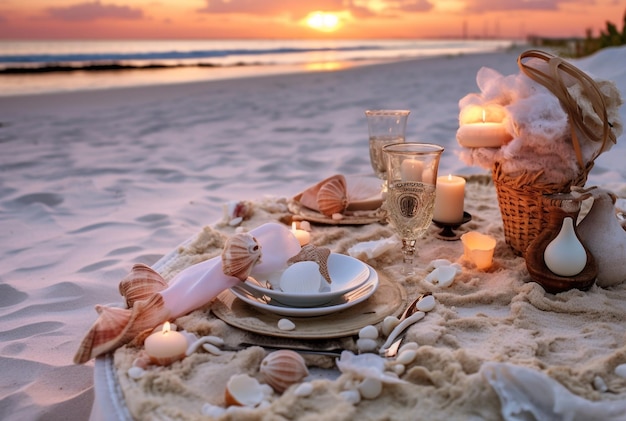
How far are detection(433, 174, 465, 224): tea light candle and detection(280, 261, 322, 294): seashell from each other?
2.93ft

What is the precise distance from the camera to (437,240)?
7.78 ft

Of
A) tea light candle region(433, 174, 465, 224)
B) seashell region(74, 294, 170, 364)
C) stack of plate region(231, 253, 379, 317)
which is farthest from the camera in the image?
tea light candle region(433, 174, 465, 224)

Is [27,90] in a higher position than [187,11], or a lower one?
lower

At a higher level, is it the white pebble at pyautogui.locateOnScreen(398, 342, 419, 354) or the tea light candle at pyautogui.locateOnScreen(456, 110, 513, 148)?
the tea light candle at pyautogui.locateOnScreen(456, 110, 513, 148)

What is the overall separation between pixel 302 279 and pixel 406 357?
0.38 m

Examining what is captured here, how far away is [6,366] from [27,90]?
33.6 feet

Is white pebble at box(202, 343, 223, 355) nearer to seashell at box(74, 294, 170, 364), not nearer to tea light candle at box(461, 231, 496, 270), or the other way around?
seashell at box(74, 294, 170, 364)

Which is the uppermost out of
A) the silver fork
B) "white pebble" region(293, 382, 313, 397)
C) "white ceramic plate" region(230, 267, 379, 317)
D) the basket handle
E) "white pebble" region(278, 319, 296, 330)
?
the basket handle

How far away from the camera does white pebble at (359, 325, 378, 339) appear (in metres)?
1.47

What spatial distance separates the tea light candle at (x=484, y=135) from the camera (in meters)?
2.00

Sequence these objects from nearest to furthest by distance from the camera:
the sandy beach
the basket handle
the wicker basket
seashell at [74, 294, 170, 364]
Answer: seashell at [74, 294, 170, 364] → the basket handle → the wicker basket → the sandy beach

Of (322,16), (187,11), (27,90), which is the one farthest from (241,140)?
(187,11)

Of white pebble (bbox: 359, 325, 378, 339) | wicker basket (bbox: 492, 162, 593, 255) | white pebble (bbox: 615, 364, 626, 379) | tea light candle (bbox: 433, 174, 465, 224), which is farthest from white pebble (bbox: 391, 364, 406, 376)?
tea light candle (bbox: 433, 174, 465, 224)

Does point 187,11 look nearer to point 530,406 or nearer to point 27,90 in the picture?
point 27,90
